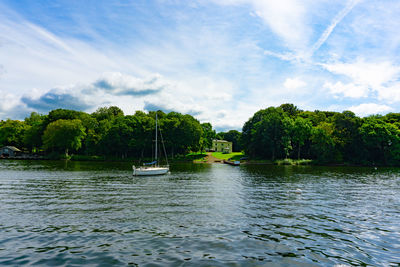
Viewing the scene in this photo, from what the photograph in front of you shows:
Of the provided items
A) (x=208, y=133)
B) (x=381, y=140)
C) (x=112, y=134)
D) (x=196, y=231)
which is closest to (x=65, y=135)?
(x=112, y=134)

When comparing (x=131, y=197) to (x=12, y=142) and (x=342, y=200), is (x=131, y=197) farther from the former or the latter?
(x=12, y=142)

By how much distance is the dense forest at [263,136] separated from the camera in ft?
330

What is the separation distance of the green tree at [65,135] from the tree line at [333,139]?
253 feet

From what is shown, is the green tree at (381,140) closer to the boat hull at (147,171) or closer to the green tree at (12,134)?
the boat hull at (147,171)

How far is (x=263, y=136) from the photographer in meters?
111

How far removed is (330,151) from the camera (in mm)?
99688

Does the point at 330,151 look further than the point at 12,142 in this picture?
No

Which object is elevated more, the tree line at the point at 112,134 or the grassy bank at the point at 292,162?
the tree line at the point at 112,134

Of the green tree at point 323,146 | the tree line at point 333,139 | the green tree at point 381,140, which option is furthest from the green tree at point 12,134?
the green tree at point 381,140

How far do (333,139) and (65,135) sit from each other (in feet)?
372

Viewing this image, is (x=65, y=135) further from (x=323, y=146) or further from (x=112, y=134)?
(x=323, y=146)

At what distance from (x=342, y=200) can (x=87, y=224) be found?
25104mm

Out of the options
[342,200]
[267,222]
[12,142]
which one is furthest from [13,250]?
[12,142]

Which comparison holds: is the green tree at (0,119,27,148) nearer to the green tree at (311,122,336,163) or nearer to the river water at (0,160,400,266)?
the river water at (0,160,400,266)
